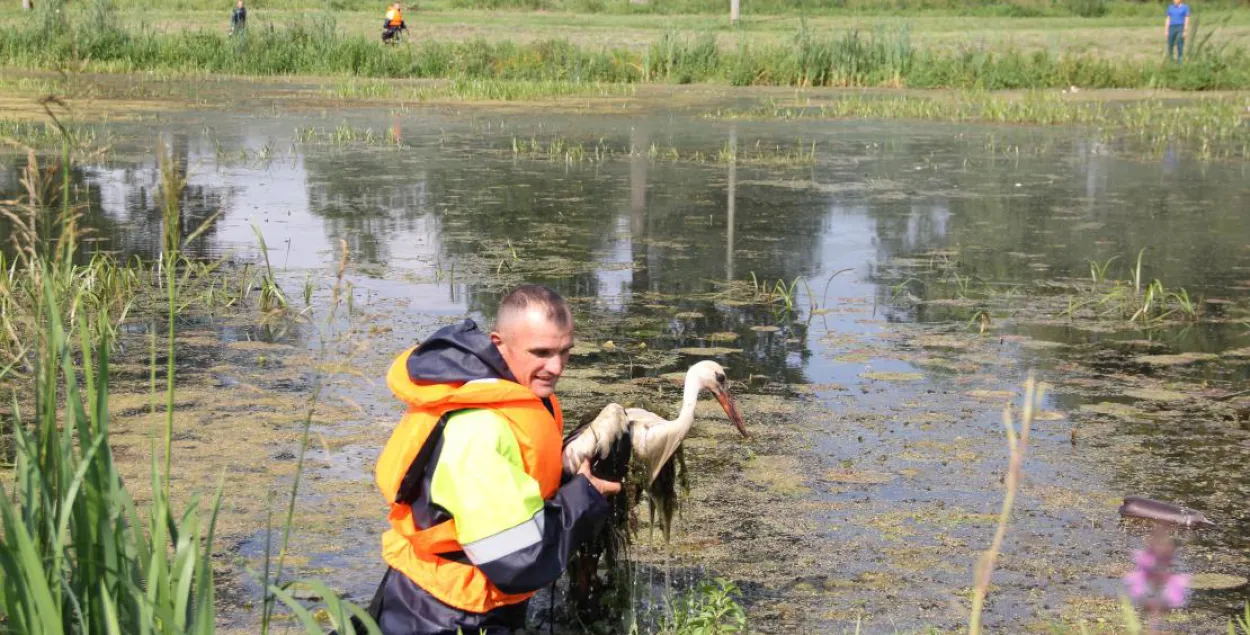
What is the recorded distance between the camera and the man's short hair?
305cm

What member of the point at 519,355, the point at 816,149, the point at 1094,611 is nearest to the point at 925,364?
the point at 1094,611

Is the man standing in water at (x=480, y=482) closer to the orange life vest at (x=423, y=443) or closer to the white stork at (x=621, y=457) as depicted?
the orange life vest at (x=423, y=443)

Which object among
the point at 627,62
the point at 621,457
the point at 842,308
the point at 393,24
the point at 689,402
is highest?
the point at 393,24

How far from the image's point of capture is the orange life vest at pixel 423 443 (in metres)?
2.88

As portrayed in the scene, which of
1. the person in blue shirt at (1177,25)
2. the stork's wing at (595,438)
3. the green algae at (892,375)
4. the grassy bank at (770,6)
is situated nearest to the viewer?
the stork's wing at (595,438)

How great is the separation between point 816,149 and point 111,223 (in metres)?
7.72

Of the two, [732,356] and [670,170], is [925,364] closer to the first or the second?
[732,356]

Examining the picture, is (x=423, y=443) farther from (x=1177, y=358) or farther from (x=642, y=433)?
(x=1177, y=358)

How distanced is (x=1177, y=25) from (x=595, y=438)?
24305mm

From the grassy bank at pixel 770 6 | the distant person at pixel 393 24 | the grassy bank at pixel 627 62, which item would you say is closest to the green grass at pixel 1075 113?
the grassy bank at pixel 627 62

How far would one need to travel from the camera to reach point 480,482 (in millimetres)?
2818

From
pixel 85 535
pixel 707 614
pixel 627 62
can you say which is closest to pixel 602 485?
pixel 707 614

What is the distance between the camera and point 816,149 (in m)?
15.0

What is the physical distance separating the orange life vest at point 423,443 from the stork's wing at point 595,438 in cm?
31
